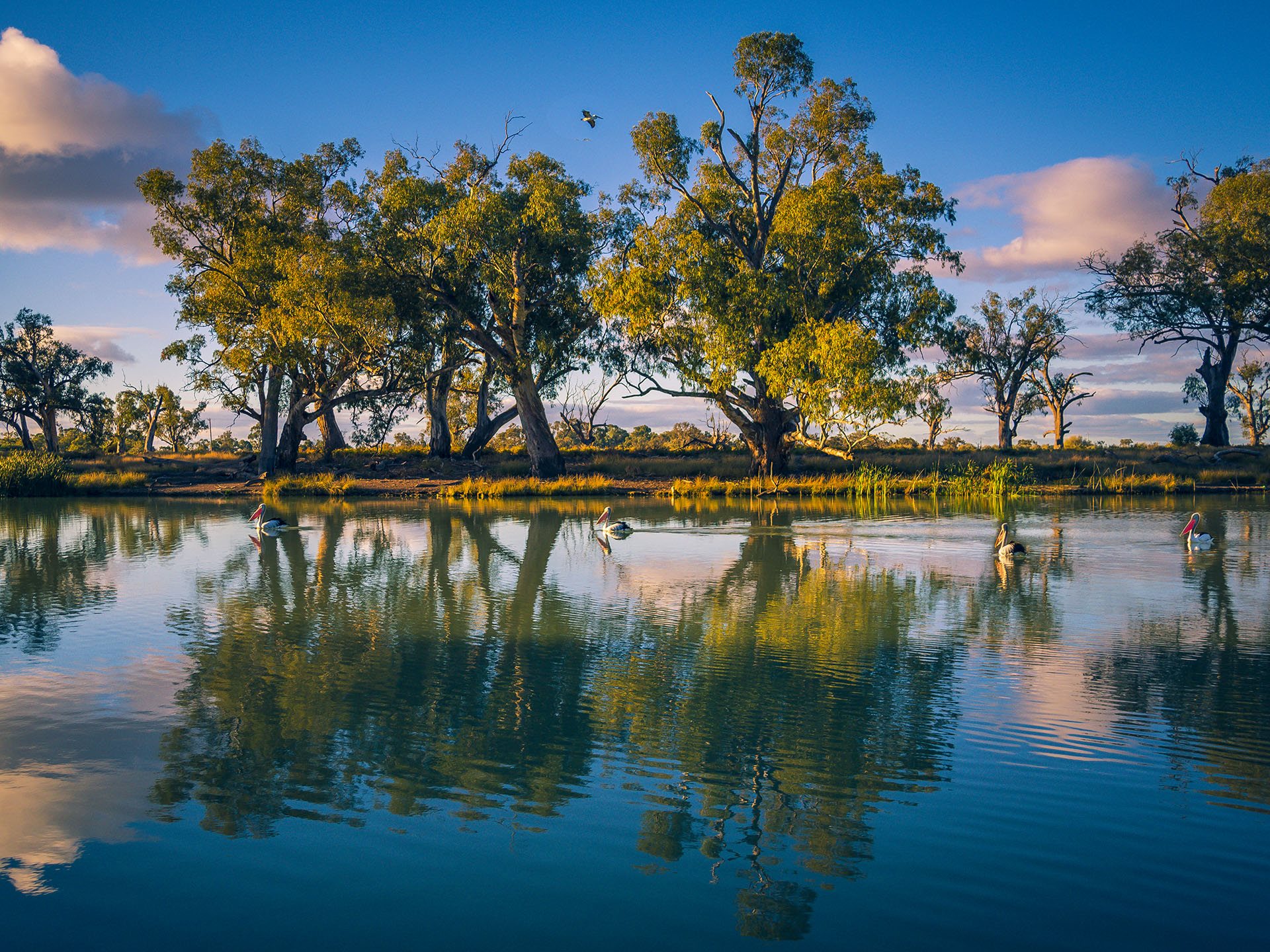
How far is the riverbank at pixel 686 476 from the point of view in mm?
33781

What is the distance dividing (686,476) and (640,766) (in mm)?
33932

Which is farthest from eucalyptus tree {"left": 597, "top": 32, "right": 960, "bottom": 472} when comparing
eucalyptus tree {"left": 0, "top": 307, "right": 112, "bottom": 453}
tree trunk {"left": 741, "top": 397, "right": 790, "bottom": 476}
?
eucalyptus tree {"left": 0, "top": 307, "right": 112, "bottom": 453}

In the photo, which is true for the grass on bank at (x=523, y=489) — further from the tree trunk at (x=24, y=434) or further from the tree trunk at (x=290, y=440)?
the tree trunk at (x=24, y=434)

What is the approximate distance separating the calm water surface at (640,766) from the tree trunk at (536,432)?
25.7 meters

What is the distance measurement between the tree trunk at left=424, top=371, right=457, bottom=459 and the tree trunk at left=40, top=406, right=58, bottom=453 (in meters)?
35.1

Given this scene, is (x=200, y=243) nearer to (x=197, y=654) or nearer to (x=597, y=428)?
(x=597, y=428)

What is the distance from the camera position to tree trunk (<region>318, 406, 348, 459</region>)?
4836cm

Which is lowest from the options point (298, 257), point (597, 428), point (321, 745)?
point (321, 745)

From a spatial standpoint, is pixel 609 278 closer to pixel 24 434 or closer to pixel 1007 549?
pixel 1007 549

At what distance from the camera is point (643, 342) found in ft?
123

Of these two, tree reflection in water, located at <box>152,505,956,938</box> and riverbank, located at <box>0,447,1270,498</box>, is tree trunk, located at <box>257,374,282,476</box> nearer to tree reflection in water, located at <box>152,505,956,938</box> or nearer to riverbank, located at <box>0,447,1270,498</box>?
riverbank, located at <box>0,447,1270,498</box>

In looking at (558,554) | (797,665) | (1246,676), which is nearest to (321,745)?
(797,665)

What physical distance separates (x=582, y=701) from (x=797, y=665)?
238 cm

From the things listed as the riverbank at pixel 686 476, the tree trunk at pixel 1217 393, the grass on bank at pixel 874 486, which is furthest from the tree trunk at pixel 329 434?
the tree trunk at pixel 1217 393
